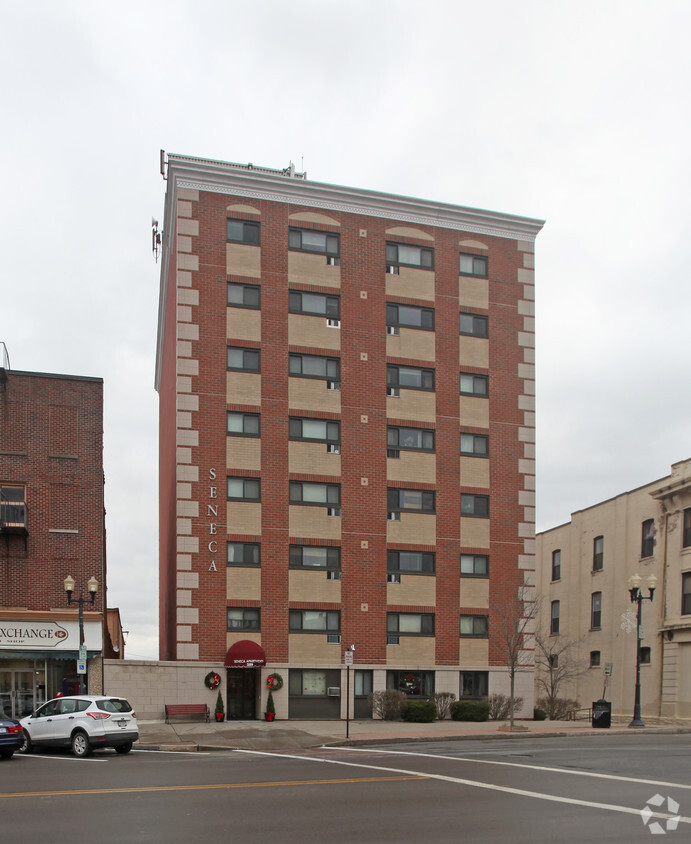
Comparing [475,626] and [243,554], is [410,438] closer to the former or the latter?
[475,626]

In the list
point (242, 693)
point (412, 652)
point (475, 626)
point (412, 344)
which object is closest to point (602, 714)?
point (475, 626)

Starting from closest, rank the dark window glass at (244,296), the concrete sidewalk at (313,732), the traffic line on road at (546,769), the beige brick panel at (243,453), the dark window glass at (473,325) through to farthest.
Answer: the traffic line on road at (546,769) → the concrete sidewalk at (313,732) → the beige brick panel at (243,453) → the dark window glass at (244,296) → the dark window glass at (473,325)

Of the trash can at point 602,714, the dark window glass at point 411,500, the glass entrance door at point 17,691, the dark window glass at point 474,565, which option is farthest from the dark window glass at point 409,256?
the glass entrance door at point 17,691

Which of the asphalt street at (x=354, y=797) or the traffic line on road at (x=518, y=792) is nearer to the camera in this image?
the asphalt street at (x=354, y=797)

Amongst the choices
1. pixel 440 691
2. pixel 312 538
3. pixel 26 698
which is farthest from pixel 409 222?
pixel 26 698

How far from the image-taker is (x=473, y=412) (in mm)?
45719

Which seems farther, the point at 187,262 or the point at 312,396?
the point at 312,396

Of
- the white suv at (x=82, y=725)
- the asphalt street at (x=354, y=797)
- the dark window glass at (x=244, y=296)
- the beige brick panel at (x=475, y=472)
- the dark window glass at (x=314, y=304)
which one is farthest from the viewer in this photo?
the beige brick panel at (x=475, y=472)

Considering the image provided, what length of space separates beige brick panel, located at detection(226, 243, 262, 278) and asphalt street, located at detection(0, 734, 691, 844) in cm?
2364

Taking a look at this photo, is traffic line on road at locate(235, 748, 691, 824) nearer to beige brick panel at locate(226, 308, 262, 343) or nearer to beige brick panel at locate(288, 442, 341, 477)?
beige brick panel at locate(288, 442, 341, 477)

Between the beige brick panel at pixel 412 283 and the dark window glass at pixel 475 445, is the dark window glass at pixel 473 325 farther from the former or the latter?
the dark window glass at pixel 475 445

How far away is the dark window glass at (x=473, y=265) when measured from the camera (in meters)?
46.8

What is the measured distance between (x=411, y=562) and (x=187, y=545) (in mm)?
10306

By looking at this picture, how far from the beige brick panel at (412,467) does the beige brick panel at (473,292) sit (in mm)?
7828
